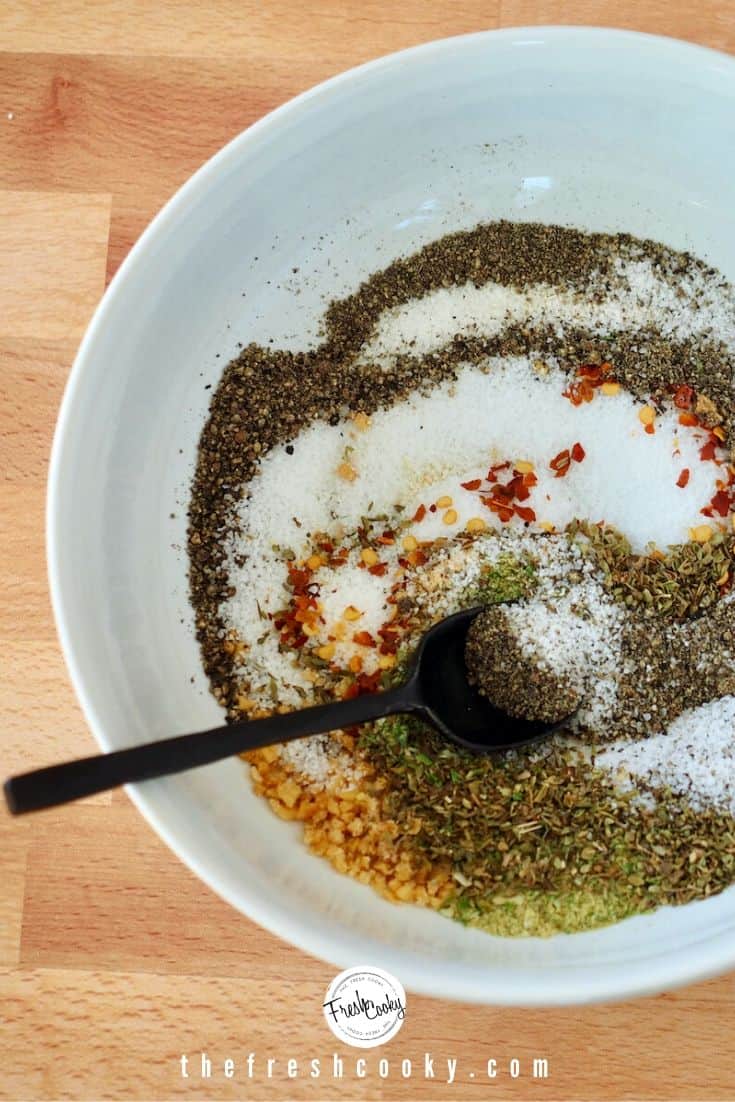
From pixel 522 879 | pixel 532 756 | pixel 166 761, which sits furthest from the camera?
pixel 532 756

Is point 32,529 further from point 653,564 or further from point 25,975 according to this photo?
point 653,564

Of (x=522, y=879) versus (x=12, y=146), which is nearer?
(x=522, y=879)

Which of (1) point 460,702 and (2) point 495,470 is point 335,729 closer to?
(1) point 460,702

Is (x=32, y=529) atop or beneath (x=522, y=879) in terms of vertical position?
atop

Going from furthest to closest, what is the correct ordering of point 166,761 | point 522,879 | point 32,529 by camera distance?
1. point 32,529
2. point 522,879
3. point 166,761

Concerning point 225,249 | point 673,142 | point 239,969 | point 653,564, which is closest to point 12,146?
point 225,249

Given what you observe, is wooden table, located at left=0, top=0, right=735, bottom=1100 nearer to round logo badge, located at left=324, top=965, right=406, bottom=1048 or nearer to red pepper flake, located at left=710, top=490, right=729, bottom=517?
round logo badge, located at left=324, top=965, right=406, bottom=1048
